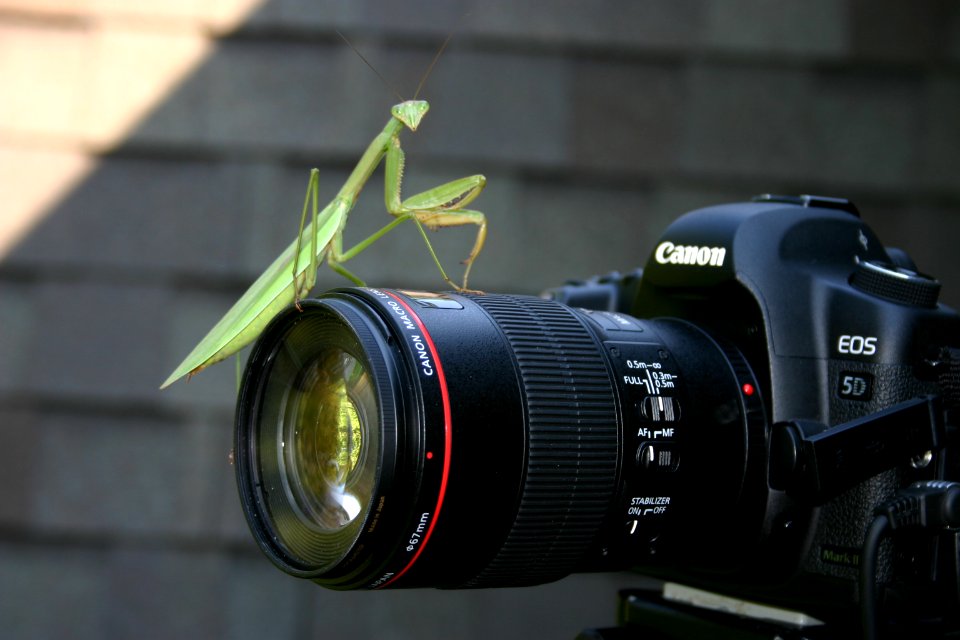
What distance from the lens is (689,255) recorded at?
0.66 meters

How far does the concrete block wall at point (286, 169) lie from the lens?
1446 millimetres

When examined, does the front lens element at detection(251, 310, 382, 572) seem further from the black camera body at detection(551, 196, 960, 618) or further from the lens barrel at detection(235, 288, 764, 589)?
the black camera body at detection(551, 196, 960, 618)

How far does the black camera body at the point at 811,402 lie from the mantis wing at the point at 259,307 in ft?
0.80

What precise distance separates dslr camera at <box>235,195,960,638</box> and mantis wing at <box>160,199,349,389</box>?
0.07 meters

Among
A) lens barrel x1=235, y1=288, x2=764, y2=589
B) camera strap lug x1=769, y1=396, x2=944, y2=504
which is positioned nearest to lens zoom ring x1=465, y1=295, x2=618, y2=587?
lens barrel x1=235, y1=288, x2=764, y2=589

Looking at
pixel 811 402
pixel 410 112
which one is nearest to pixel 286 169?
→ pixel 410 112

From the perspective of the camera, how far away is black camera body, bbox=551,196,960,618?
0.57 m

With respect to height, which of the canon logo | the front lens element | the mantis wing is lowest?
the front lens element

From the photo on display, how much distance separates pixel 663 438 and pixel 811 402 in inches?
3.7

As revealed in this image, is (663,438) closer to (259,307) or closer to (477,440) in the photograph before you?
(477,440)

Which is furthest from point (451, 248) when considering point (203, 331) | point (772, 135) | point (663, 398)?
point (663, 398)

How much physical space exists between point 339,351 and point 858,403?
294 millimetres

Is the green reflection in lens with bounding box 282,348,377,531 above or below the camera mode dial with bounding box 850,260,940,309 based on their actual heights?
below

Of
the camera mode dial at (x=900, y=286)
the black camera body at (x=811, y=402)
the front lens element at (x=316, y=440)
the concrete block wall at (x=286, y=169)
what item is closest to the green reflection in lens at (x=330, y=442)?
the front lens element at (x=316, y=440)
